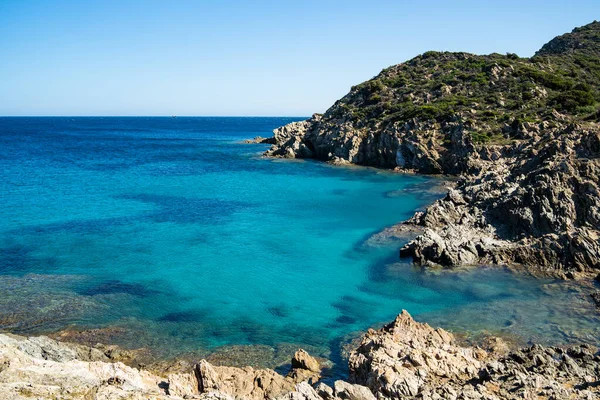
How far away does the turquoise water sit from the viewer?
20438 millimetres

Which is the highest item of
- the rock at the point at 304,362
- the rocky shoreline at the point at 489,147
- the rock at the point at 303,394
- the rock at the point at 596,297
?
the rocky shoreline at the point at 489,147

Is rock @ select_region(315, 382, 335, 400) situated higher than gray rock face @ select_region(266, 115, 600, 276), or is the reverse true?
gray rock face @ select_region(266, 115, 600, 276)

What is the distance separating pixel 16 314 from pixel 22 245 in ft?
39.8

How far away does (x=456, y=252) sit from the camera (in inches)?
1094

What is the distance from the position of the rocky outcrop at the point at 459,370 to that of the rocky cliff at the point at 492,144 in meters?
11.3

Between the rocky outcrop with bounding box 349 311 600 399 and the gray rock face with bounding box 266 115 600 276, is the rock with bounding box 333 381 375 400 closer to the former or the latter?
the rocky outcrop with bounding box 349 311 600 399

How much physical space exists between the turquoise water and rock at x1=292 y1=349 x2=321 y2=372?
1582mm

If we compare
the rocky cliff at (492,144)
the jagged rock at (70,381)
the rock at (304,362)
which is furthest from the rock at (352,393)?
the rocky cliff at (492,144)

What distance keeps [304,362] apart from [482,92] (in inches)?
2753

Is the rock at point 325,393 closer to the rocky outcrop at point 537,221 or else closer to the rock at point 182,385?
the rock at point 182,385

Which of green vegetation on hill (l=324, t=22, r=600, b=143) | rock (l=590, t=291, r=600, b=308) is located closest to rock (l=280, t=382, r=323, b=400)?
rock (l=590, t=291, r=600, b=308)

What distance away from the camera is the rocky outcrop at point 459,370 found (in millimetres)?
12203

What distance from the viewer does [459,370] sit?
14195 mm

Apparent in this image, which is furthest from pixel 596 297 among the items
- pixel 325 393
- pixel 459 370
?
pixel 325 393
